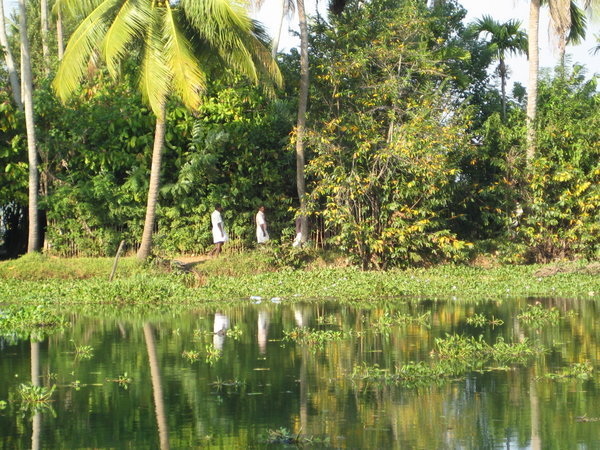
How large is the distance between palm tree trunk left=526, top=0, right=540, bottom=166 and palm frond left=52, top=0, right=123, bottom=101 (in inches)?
402

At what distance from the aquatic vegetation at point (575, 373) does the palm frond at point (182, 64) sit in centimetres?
1075

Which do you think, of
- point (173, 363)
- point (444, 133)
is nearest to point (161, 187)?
point (444, 133)

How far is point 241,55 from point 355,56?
11.2 feet

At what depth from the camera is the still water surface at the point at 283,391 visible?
718 centimetres

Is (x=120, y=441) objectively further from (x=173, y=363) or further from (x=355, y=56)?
(x=355, y=56)

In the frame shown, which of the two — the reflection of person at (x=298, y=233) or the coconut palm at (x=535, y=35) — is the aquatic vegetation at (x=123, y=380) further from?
the coconut palm at (x=535, y=35)

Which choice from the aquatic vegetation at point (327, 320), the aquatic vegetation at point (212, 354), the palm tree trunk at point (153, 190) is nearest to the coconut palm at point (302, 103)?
the palm tree trunk at point (153, 190)

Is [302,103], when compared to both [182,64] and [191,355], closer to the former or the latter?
[182,64]

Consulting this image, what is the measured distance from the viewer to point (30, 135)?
854 inches

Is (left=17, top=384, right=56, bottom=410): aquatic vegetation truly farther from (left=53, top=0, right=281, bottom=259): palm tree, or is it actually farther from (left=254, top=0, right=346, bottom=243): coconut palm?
(left=254, top=0, right=346, bottom=243): coconut palm

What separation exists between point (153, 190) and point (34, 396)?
12471 mm

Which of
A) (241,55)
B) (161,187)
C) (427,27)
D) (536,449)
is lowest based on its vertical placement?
(536,449)

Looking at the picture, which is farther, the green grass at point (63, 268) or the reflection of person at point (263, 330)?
the green grass at point (63, 268)

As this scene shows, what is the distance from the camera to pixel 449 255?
22297 millimetres
